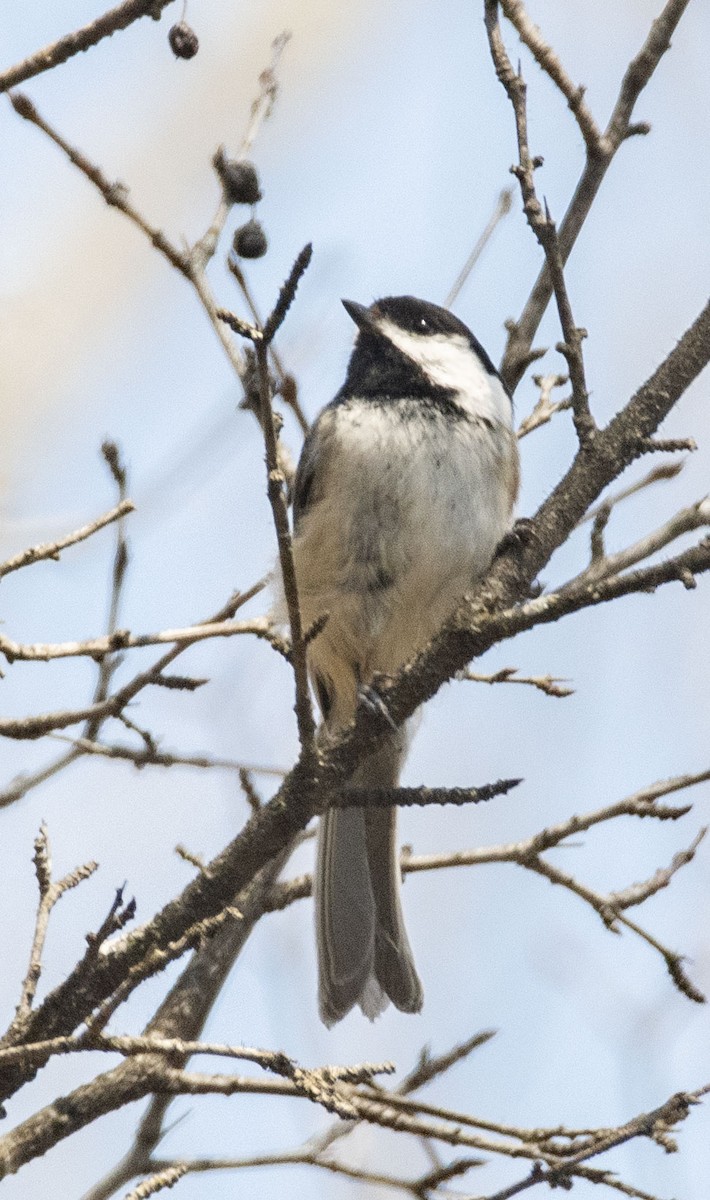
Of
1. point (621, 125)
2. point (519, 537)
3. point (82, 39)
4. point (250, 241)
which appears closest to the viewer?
point (82, 39)

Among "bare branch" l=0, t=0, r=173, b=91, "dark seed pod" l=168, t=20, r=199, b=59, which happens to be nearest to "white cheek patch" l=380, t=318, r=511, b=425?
"dark seed pod" l=168, t=20, r=199, b=59

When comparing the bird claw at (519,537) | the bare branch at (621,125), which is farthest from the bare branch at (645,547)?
the bare branch at (621,125)

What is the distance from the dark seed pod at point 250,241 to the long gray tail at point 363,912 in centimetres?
166

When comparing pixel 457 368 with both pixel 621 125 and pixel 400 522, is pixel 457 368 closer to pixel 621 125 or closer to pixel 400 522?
pixel 400 522

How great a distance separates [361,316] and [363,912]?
6.97ft

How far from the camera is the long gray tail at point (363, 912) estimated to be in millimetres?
4379

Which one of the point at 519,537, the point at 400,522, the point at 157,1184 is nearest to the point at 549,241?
the point at 519,537

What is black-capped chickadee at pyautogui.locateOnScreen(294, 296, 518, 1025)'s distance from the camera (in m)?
4.29

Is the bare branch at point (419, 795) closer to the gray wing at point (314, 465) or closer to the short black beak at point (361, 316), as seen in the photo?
the gray wing at point (314, 465)

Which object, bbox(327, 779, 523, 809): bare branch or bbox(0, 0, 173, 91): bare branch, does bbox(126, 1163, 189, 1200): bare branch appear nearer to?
bbox(327, 779, 523, 809): bare branch

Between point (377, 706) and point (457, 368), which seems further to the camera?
point (457, 368)

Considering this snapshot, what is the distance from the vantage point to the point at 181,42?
354cm

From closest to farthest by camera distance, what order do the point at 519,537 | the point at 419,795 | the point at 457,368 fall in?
1. the point at 419,795
2. the point at 519,537
3. the point at 457,368

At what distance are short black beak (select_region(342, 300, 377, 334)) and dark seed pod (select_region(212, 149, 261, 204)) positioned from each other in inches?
32.2
